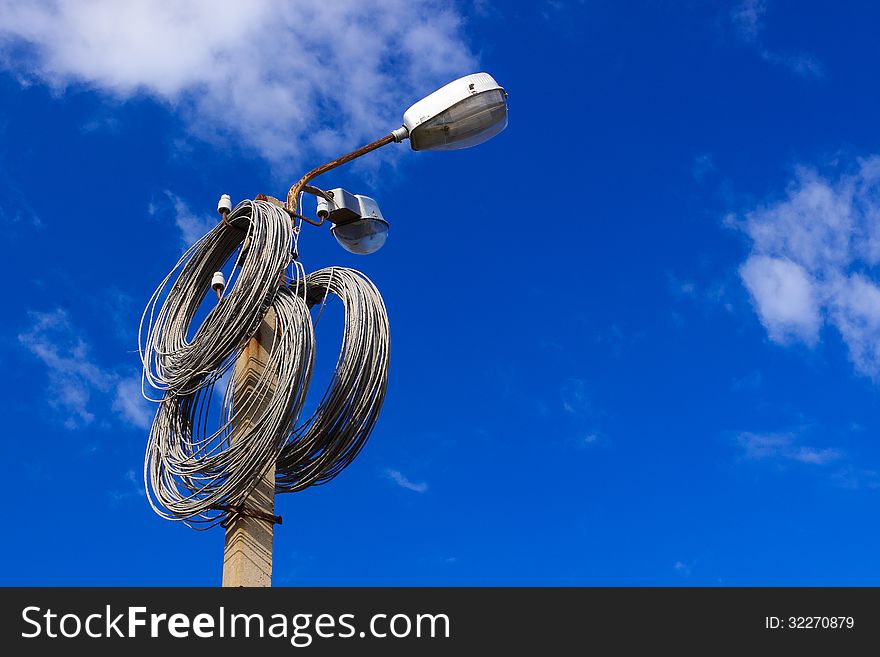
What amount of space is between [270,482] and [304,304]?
5.59 feet

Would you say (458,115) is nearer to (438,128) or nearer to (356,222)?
(438,128)

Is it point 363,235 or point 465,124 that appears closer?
point 465,124

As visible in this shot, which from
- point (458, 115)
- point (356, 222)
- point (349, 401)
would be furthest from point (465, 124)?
point (349, 401)

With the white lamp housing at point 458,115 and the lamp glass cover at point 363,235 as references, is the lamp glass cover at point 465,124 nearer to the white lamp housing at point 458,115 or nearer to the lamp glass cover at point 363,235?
the white lamp housing at point 458,115

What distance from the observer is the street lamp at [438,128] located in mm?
12711

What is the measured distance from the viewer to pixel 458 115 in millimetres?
12711

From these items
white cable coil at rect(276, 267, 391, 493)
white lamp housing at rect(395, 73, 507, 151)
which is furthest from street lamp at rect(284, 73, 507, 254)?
white cable coil at rect(276, 267, 391, 493)

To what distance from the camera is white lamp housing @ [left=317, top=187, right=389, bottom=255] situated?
1312 centimetres

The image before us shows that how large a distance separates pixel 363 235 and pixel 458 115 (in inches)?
67.7

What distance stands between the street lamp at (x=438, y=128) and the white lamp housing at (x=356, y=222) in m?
0.01

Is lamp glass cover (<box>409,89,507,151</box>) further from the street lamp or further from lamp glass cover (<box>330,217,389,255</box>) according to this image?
lamp glass cover (<box>330,217,389,255</box>)

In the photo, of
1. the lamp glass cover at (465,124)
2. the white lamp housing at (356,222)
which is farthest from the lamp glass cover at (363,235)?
the lamp glass cover at (465,124)

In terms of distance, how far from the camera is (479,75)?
12.9m

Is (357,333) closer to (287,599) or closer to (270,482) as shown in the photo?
(270,482)
